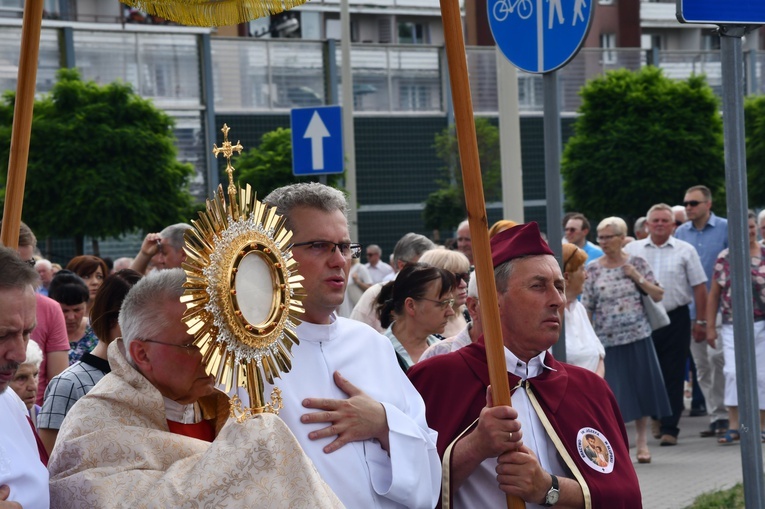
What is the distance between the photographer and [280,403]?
326 cm

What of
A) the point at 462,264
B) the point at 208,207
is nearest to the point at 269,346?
the point at 208,207

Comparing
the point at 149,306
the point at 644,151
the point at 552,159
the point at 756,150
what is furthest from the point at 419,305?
the point at 756,150

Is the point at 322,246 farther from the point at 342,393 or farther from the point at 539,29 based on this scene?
the point at 539,29

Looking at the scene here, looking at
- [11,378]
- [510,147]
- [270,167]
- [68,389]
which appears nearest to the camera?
[11,378]

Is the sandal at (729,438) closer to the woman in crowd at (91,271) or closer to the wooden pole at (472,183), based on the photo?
the woman in crowd at (91,271)

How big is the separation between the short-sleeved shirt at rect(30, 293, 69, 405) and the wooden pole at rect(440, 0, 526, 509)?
3467mm

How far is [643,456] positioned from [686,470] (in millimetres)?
407

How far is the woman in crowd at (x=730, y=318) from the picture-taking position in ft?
34.1

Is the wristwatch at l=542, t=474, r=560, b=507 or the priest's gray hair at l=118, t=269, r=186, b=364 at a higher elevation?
the priest's gray hair at l=118, t=269, r=186, b=364

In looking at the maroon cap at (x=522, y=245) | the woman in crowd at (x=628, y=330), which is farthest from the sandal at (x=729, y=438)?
the maroon cap at (x=522, y=245)

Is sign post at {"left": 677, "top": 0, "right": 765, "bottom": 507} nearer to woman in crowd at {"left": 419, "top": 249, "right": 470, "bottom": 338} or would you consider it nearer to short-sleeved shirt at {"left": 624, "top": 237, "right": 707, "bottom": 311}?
woman in crowd at {"left": 419, "top": 249, "right": 470, "bottom": 338}

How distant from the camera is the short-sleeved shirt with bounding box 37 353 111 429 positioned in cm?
445

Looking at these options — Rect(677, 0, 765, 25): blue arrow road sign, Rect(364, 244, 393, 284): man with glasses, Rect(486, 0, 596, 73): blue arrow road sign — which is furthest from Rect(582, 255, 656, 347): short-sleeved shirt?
Rect(364, 244, 393, 284): man with glasses

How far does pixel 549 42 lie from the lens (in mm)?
5234
